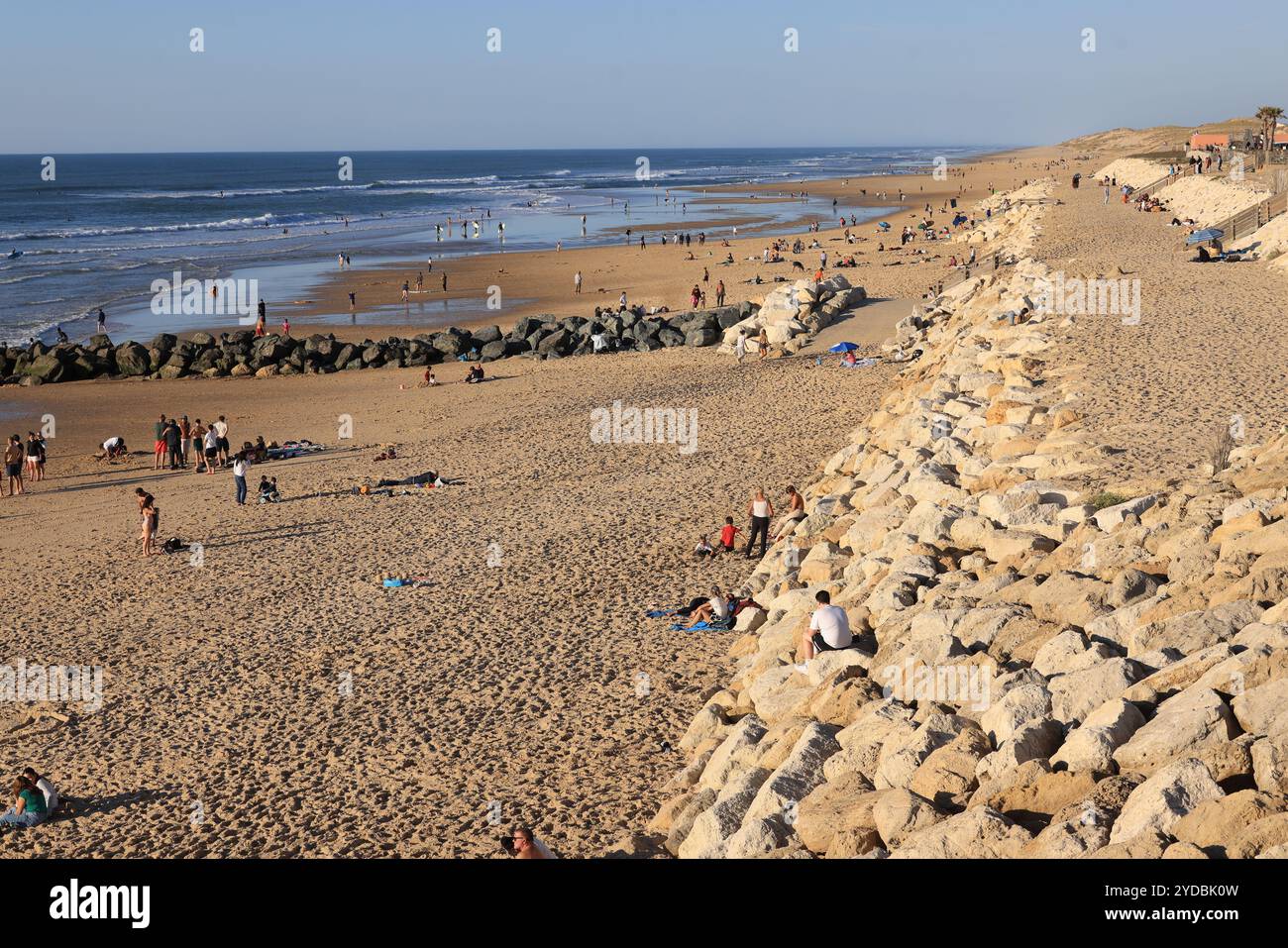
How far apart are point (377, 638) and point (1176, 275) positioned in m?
21.4

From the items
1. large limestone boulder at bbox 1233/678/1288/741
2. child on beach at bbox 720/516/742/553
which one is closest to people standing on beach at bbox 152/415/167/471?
child on beach at bbox 720/516/742/553

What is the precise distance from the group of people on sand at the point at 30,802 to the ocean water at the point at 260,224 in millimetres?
34346

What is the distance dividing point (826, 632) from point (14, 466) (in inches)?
749

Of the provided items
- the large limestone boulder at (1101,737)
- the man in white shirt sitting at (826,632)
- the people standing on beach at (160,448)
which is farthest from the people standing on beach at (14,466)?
the large limestone boulder at (1101,737)

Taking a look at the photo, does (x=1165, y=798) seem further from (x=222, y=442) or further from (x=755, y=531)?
(x=222, y=442)

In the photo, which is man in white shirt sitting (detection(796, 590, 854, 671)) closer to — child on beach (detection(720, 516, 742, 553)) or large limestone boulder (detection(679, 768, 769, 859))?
large limestone boulder (detection(679, 768, 769, 859))

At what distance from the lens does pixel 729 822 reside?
338 inches

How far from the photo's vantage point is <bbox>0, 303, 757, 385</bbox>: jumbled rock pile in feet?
118

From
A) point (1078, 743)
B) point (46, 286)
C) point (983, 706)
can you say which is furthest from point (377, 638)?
point (46, 286)

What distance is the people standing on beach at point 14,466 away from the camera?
77.1 ft

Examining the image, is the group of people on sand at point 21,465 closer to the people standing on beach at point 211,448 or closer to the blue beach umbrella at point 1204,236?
the people standing on beach at point 211,448

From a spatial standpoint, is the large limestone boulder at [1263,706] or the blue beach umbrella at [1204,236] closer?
the large limestone boulder at [1263,706]

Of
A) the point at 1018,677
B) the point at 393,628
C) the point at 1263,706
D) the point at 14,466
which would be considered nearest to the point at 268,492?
the point at 14,466

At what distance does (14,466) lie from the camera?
23.6 metres
